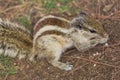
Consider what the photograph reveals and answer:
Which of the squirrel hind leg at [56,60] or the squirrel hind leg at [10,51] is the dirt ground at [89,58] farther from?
the squirrel hind leg at [10,51]

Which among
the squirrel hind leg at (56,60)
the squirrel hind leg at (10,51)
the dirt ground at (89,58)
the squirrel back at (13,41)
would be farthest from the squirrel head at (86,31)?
the squirrel hind leg at (10,51)

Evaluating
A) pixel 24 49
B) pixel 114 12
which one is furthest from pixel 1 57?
pixel 114 12

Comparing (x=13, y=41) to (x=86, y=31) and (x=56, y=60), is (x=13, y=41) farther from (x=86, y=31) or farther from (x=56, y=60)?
(x=86, y=31)

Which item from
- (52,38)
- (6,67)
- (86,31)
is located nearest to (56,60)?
(52,38)

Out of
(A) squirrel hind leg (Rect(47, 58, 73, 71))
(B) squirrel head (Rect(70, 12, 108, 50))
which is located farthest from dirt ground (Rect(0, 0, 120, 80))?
(B) squirrel head (Rect(70, 12, 108, 50))

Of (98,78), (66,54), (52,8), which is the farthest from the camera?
(52,8)

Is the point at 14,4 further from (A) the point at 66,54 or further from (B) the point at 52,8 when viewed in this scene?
(A) the point at 66,54
